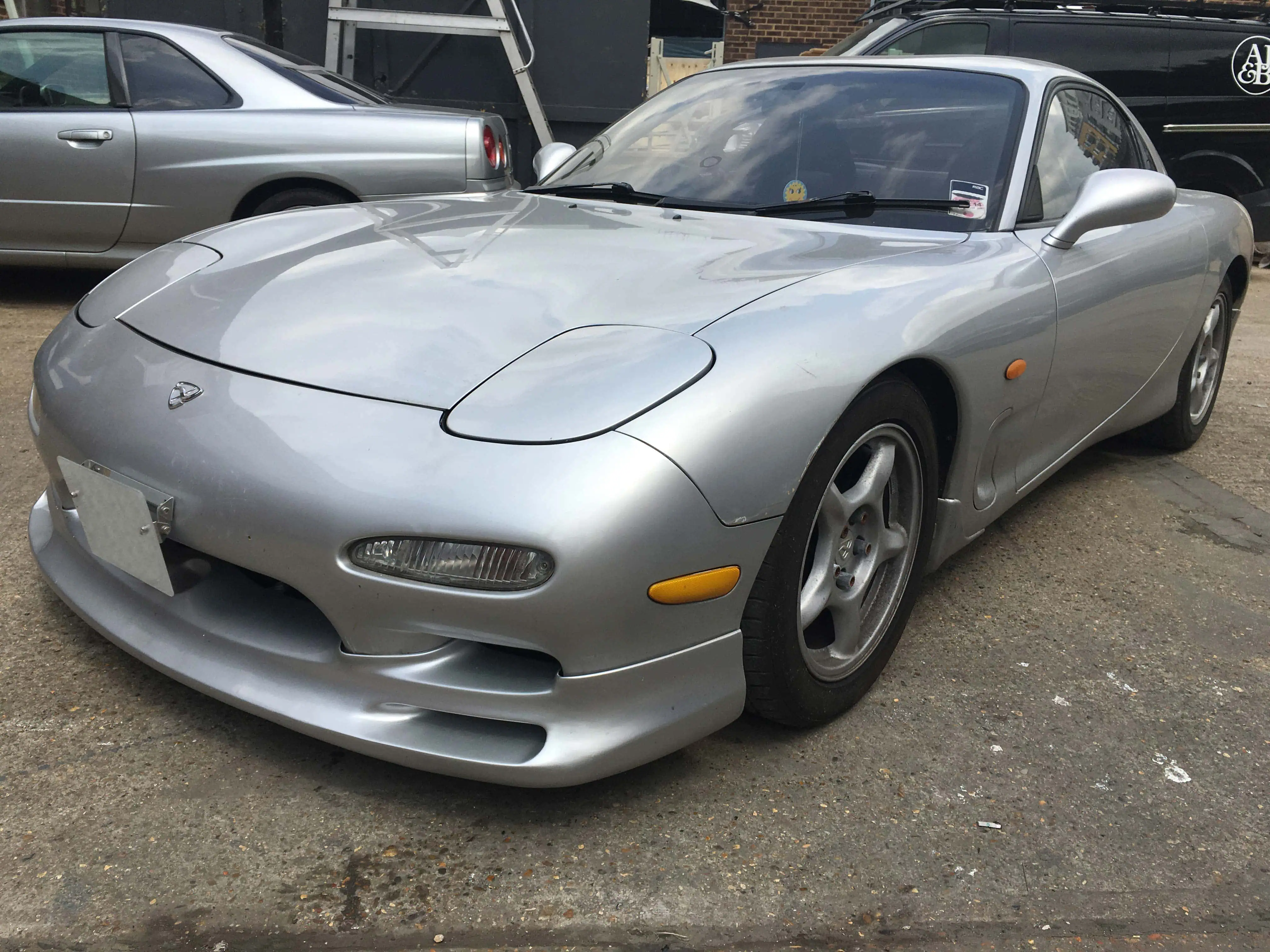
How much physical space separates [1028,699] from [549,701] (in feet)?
3.79

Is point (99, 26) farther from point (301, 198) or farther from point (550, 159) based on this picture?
point (550, 159)

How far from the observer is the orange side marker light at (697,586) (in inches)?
64.6

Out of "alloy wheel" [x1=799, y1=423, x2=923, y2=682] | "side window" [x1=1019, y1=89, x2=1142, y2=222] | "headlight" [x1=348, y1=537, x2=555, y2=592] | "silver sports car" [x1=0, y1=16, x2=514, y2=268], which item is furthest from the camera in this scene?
"silver sports car" [x1=0, y1=16, x2=514, y2=268]

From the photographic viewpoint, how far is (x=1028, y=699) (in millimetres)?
2271

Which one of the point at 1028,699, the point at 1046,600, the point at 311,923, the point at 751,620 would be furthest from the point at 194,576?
the point at 1046,600

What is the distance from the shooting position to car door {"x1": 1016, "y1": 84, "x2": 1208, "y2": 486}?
2666 millimetres

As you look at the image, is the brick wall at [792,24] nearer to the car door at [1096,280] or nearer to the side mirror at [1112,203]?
the car door at [1096,280]

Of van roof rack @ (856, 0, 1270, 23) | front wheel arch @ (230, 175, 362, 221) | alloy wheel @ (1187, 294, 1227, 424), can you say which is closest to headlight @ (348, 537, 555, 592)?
alloy wheel @ (1187, 294, 1227, 424)

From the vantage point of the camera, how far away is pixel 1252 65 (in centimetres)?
762

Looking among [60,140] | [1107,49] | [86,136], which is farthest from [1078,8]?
[60,140]

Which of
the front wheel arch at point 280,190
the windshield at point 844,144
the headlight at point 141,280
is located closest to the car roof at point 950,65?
the windshield at point 844,144

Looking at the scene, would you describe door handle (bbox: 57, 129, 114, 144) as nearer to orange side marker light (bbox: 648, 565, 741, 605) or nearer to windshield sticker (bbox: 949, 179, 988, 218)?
windshield sticker (bbox: 949, 179, 988, 218)

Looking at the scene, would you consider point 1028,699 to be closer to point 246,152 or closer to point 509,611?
point 509,611

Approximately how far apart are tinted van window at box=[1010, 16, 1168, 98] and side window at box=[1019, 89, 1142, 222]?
399 cm
